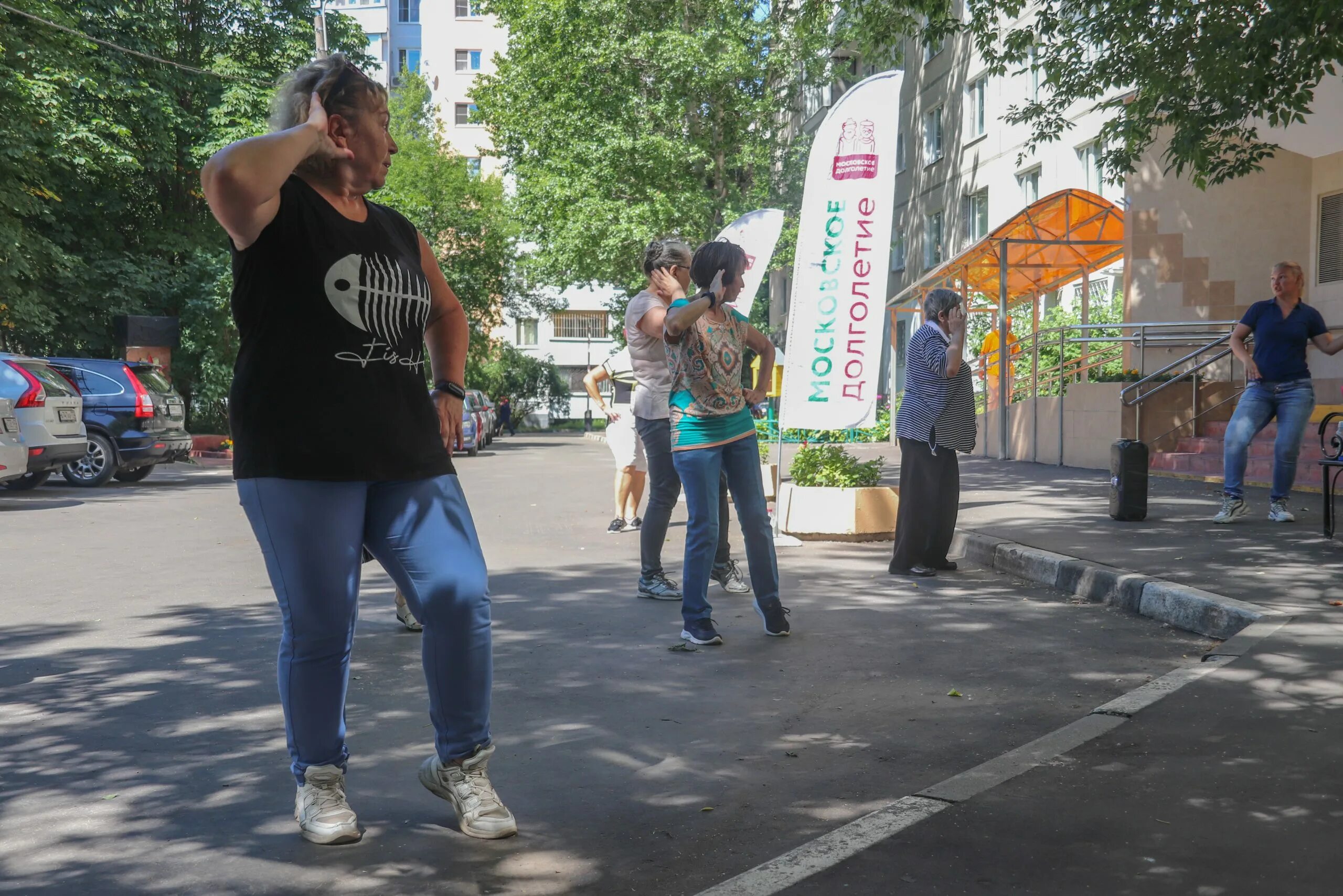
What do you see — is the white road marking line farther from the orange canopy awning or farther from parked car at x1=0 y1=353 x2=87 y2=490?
the orange canopy awning

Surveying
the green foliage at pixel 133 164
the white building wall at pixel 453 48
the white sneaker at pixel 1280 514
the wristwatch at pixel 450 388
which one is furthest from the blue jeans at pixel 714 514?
the white building wall at pixel 453 48

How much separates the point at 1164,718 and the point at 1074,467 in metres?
13.9

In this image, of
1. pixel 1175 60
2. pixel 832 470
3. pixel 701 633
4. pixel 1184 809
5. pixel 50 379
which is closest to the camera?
pixel 1184 809

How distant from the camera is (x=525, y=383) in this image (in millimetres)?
64500

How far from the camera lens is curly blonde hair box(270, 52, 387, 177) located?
341cm

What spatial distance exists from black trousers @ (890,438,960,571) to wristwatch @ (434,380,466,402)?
16.5 ft

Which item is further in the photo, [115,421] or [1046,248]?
[1046,248]

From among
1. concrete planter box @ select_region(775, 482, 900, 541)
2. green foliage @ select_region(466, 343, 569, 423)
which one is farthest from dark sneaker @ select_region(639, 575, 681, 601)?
green foliage @ select_region(466, 343, 569, 423)

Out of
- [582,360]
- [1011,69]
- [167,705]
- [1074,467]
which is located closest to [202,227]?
[1011,69]

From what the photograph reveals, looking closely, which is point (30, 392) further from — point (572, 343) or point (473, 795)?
point (572, 343)

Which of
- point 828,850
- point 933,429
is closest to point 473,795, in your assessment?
point 828,850

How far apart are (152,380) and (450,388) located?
17.5 m

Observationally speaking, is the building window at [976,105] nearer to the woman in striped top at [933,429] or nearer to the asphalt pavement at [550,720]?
the woman in striped top at [933,429]

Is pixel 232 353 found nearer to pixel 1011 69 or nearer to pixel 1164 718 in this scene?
pixel 1011 69
